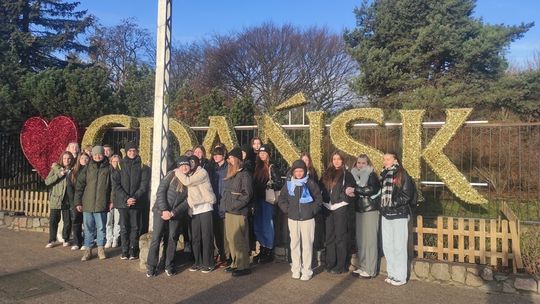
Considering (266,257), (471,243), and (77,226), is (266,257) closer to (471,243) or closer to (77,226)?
(471,243)

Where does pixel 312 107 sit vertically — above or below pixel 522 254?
above

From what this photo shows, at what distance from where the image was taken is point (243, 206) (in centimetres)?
657

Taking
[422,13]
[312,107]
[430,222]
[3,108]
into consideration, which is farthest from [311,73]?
[430,222]

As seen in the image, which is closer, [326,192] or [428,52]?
[326,192]

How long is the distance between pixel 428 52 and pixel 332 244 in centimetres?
1496

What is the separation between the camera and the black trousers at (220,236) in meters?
7.28

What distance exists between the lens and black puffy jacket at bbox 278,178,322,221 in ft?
21.1

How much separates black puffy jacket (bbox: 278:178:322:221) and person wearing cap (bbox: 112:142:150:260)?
2402mm

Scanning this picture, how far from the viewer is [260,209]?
24.2ft

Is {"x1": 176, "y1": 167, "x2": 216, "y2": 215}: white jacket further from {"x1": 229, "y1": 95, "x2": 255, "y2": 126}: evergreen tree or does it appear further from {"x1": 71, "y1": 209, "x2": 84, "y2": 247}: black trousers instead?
{"x1": 229, "y1": 95, "x2": 255, "y2": 126}: evergreen tree

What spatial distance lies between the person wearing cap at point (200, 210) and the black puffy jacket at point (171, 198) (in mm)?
92

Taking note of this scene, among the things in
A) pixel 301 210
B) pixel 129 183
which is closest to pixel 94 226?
pixel 129 183

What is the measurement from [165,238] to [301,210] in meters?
1.98

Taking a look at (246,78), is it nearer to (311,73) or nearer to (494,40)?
(311,73)
